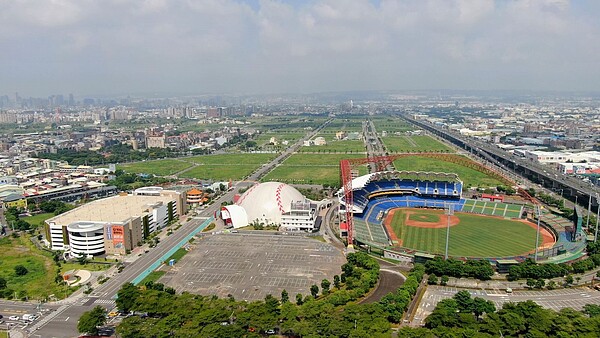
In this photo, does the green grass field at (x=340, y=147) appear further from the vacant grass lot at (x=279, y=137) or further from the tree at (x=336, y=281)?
the tree at (x=336, y=281)

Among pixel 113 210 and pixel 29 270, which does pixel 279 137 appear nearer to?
pixel 113 210

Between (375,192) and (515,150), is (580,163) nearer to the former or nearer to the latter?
(515,150)

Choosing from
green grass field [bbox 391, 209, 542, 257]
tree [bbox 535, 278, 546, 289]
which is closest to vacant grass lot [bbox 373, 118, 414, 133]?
green grass field [bbox 391, 209, 542, 257]

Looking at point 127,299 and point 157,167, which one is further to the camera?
point 157,167

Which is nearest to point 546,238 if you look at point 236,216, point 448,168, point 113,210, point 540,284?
point 540,284

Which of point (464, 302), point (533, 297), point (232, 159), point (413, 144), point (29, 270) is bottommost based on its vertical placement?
point (29, 270)

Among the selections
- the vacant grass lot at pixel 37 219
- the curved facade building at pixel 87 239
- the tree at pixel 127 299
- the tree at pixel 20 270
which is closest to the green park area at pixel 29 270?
the tree at pixel 20 270
